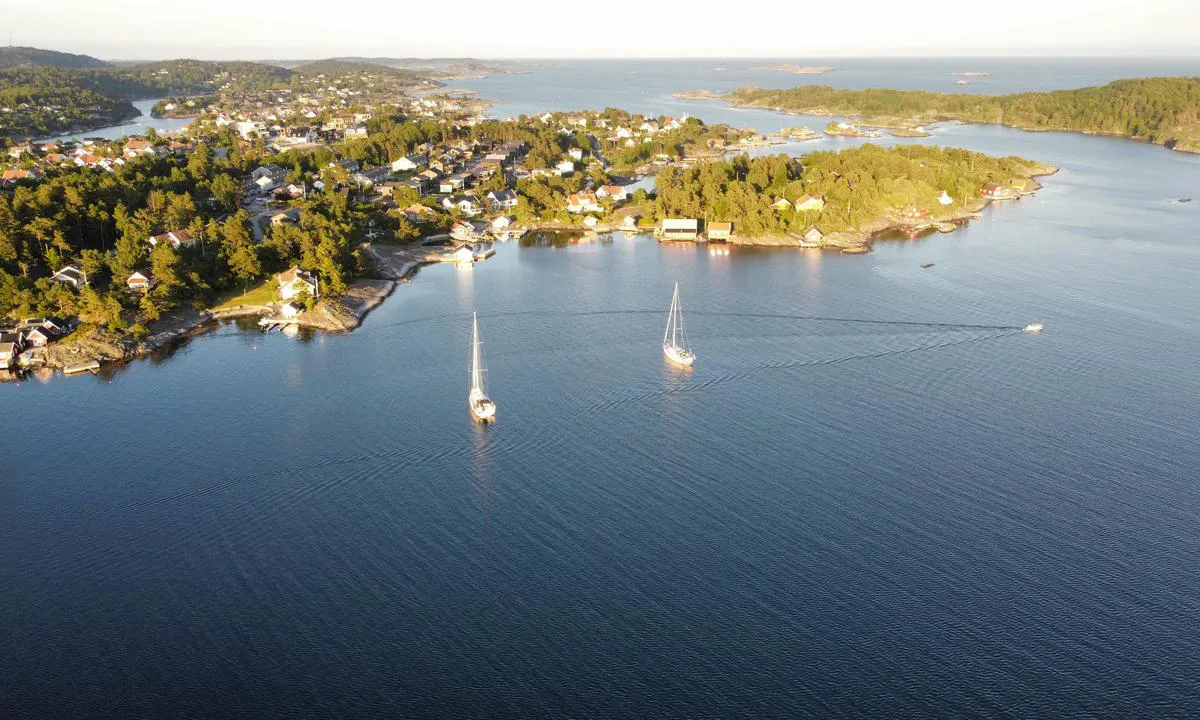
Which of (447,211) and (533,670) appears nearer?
(533,670)

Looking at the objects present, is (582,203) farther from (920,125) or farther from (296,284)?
(920,125)

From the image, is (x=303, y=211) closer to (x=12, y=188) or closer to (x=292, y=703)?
(x=12, y=188)

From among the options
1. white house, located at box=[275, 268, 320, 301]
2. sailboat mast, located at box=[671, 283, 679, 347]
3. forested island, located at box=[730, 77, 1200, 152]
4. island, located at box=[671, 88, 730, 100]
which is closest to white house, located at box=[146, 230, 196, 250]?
white house, located at box=[275, 268, 320, 301]

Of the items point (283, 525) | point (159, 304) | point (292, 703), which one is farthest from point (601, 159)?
point (292, 703)

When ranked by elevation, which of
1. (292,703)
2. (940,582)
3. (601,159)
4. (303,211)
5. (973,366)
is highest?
(601,159)

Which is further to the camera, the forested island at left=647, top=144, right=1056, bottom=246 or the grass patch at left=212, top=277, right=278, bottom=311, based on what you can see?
the forested island at left=647, top=144, right=1056, bottom=246

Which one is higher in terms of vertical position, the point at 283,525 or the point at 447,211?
the point at 447,211

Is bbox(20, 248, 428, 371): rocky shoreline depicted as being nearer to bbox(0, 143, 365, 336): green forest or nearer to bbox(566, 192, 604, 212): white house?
bbox(0, 143, 365, 336): green forest
